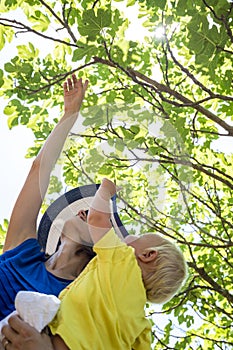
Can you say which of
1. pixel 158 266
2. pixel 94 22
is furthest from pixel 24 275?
pixel 94 22

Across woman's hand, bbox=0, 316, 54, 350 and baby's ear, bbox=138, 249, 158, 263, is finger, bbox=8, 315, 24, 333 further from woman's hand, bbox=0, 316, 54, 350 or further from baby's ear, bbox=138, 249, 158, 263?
baby's ear, bbox=138, 249, 158, 263

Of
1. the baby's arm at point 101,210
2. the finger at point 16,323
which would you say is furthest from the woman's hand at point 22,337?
the baby's arm at point 101,210

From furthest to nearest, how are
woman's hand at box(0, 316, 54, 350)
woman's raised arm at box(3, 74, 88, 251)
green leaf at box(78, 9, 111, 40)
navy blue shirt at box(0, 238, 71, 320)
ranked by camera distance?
green leaf at box(78, 9, 111, 40), woman's raised arm at box(3, 74, 88, 251), navy blue shirt at box(0, 238, 71, 320), woman's hand at box(0, 316, 54, 350)

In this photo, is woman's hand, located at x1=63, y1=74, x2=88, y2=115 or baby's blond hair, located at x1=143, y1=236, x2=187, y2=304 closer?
baby's blond hair, located at x1=143, y1=236, x2=187, y2=304

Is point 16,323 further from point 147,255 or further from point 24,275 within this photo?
point 147,255

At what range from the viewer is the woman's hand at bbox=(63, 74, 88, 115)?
5.76ft

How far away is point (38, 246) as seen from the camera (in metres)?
1.73

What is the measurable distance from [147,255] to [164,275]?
0.24 ft

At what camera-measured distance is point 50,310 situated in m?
1.38

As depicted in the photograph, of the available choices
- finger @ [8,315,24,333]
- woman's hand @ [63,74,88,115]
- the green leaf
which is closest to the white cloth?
finger @ [8,315,24,333]

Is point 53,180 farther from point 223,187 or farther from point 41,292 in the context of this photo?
point 223,187

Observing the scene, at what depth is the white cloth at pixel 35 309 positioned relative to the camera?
1.38 meters

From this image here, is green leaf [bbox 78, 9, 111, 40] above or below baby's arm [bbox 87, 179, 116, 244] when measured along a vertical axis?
above

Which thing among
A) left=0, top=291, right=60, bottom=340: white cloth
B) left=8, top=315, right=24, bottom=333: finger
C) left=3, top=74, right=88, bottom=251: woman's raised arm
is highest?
left=3, top=74, right=88, bottom=251: woman's raised arm
